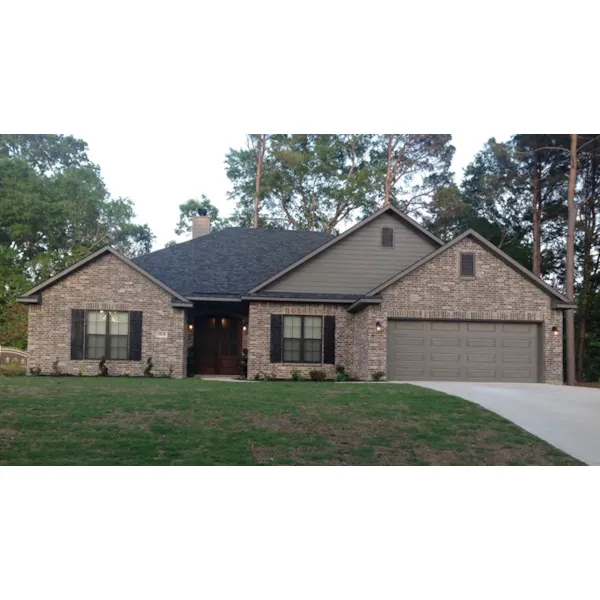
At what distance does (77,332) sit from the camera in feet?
56.4

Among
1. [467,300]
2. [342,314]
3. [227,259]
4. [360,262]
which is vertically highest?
[227,259]

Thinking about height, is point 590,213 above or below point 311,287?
above

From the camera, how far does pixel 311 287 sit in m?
18.0

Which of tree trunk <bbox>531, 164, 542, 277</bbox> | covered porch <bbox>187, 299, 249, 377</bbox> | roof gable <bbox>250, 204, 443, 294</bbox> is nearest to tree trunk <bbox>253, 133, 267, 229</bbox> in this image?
covered porch <bbox>187, 299, 249, 377</bbox>

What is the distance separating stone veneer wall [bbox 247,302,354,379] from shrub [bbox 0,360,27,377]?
638 centimetres

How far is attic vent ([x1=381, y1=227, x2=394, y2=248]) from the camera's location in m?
18.5

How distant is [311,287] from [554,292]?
665 cm

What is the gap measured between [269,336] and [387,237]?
462cm

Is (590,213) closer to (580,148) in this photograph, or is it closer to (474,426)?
(580,148)

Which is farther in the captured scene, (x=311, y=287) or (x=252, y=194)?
(x=252, y=194)

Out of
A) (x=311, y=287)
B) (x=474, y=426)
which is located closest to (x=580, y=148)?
(x=311, y=287)

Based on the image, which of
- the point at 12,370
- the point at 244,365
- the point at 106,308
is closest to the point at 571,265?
the point at 244,365

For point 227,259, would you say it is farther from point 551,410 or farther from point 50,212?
point 551,410
